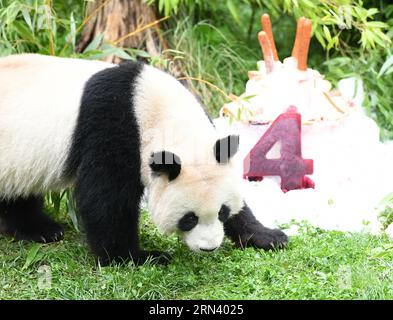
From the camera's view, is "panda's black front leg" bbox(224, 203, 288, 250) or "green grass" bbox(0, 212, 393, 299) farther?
"panda's black front leg" bbox(224, 203, 288, 250)

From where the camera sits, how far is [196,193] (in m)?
4.06

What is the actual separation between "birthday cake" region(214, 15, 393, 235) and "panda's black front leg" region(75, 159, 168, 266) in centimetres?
124

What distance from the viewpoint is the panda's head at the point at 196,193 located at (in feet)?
13.3

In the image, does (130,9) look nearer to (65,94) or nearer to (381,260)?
(65,94)

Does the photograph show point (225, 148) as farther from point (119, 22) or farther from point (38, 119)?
point (119, 22)

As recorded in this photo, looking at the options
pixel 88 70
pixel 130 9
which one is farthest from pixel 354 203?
pixel 130 9

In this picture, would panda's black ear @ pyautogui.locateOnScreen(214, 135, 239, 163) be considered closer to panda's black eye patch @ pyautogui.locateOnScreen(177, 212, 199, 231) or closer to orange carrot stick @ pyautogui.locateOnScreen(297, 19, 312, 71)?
panda's black eye patch @ pyautogui.locateOnScreen(177, 212, 199, 231)

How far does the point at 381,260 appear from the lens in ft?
14.1

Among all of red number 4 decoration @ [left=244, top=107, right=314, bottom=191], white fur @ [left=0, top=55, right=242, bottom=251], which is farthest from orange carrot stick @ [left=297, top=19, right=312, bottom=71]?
white fur @ [left=0, top=55, right=242, bottom=251]

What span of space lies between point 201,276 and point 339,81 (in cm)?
326

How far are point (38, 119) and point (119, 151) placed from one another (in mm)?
552

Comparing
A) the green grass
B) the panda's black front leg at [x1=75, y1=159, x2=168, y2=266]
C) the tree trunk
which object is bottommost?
the green grass

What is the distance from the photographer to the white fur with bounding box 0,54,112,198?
439cm

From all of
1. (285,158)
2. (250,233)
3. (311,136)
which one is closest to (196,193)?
(250,233)
